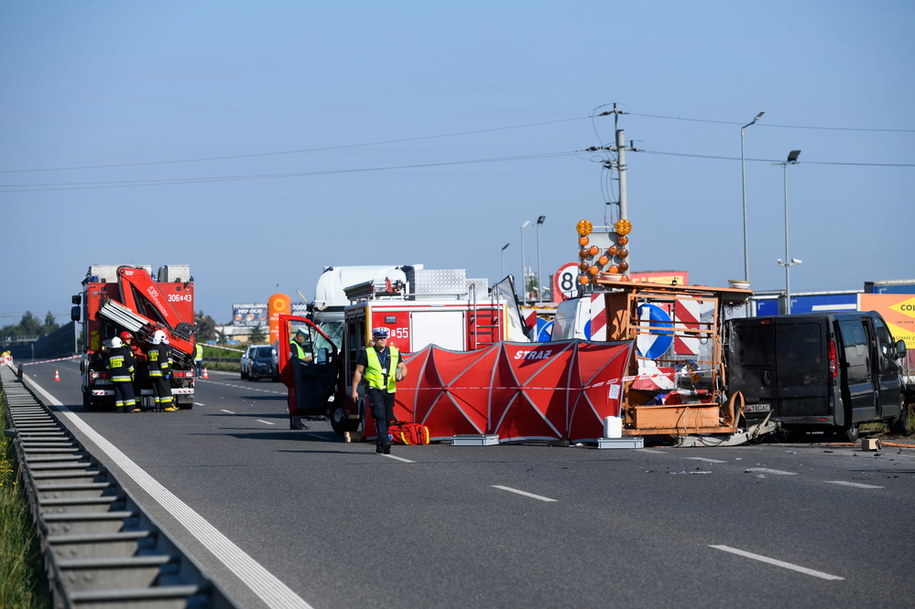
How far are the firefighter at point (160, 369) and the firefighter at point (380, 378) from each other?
13.3 m

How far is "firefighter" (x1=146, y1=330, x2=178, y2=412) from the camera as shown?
1174 inches

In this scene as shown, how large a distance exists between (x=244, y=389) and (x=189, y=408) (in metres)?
14.8

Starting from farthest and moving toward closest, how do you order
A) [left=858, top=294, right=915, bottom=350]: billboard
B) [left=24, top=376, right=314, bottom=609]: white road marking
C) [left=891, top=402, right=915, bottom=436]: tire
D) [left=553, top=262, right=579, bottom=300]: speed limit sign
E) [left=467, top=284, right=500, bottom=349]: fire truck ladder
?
[left=858, top=294, right=915, bottom=350]: billboard, [left=553, top=262, right=579, bottom=300]: speed limit sign, [left=467, top=284, right=500, bottom=349]: fire truck ladder, [left=891, top=402, right=915, bottom=436]: tire, [left=24, top=376, right=314, bottom=609]: white road marking

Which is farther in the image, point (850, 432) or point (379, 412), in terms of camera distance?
point (850, 432)

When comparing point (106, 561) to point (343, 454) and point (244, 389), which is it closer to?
point (343, 454)

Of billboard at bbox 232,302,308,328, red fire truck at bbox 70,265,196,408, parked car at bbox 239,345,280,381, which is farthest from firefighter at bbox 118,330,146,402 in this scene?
billboard at bbox 232,302,308,328

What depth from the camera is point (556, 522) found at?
Result: 1050 centimetres

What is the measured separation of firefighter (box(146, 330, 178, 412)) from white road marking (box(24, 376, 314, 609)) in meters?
14.5

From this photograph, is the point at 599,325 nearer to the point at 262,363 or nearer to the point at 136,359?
the point at 136,359

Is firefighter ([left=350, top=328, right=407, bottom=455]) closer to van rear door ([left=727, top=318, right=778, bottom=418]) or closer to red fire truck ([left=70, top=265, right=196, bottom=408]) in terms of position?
van rear door ([left=727, top=318, right=778, bottom=418])

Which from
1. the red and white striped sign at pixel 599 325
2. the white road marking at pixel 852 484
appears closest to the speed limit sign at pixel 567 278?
the red and white striped sign at pixel 599 325

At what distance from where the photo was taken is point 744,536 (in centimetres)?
972

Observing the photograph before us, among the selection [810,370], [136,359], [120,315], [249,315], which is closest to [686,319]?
[810,370]

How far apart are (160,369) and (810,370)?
55.2 feet
